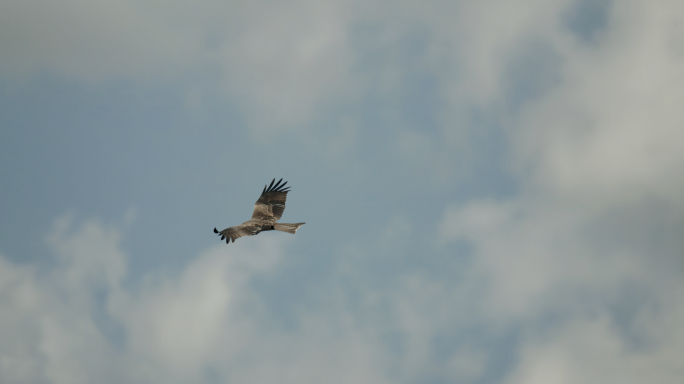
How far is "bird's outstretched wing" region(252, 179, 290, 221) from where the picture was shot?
2039 inches

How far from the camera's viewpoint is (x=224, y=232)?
145 ft

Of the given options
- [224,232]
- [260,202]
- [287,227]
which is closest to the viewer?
[224,232]

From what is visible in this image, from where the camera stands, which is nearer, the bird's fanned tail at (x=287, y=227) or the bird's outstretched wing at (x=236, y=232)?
the bird's outstretched wing at (x=236, y=232)

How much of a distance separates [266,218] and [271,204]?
2574mm

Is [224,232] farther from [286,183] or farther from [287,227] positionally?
[286,183]

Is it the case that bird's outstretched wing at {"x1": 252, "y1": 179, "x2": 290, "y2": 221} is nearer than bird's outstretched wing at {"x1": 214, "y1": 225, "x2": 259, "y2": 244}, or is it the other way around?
bird's outstretched wing at {"x1": 214, "y1": 225, "x2": 259, "y2": 244}

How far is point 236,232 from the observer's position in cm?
4478

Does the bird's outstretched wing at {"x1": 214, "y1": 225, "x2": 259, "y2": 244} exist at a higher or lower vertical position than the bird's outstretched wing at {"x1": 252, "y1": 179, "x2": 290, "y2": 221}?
lower

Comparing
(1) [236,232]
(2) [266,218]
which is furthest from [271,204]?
(1) [236,232]

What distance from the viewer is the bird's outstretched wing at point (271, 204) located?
170 ft

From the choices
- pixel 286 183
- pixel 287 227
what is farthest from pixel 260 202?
pixel 287 227

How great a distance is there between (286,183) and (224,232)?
39.1ft

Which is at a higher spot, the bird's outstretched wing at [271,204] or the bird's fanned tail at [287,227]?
the bird's outstretched wing at [271,204]

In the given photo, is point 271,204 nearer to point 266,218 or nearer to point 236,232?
point 266,218
